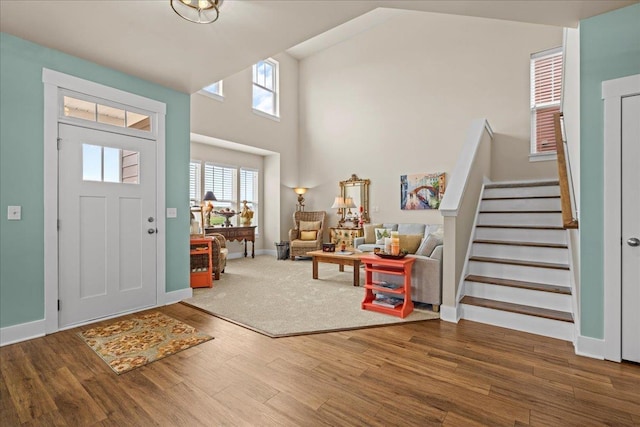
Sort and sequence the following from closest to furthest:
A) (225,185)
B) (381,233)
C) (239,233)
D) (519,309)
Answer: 1. (519,309)
2. (381,233)
3. (239,233)
4. (225,185)

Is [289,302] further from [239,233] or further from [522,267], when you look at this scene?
[239,233]

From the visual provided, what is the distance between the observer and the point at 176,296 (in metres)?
3.71

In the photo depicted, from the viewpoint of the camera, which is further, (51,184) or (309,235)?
(309,235)

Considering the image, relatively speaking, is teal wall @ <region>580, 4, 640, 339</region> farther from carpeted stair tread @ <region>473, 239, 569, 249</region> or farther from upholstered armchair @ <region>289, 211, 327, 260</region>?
upholstered armchair @ <region>289, 211, 327, 260</region>

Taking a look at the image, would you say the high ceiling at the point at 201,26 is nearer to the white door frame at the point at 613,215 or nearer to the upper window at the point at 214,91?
the white door frame at the point at 613,215

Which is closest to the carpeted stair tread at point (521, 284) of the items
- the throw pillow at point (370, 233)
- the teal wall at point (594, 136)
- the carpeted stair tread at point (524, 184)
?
the teal wall at point (594, 136)

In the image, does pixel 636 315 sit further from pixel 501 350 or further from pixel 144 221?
pixel 144 221

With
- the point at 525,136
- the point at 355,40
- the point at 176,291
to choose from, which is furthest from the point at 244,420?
the point at 355,40

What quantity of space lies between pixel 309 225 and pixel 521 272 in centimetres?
493

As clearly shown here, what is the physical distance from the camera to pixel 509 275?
3.28m

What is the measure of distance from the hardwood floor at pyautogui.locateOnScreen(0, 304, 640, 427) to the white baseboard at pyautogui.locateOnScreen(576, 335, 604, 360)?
2.7 inches

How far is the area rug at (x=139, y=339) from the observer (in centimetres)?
226

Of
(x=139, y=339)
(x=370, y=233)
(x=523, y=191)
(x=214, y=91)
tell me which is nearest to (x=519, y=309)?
(x=523, y=191)

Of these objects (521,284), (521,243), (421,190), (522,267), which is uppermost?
(421,190)
